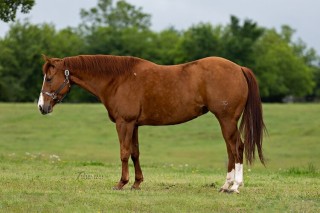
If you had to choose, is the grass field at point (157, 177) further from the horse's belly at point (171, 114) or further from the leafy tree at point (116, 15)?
the leafy tree at point (116, 15)

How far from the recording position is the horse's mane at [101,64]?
12.2 meters

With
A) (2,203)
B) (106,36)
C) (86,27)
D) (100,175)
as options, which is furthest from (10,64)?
(2,203)

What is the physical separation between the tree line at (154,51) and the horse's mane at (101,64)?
2118 inches

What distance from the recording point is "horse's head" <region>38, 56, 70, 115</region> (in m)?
12.1

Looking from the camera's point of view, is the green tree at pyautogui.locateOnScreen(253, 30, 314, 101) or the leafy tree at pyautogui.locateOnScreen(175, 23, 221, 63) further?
the green tree at pyautogui.locateOnScreen(253, 30, 314, 101)

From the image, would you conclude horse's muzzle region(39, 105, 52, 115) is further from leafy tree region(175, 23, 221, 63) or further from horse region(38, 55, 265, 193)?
leafy tree region(175, 23, 221, 63)

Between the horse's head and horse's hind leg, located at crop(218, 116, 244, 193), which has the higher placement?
the horse's head

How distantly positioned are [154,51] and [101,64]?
242 ft

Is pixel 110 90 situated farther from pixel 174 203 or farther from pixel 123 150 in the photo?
pixel 174 203

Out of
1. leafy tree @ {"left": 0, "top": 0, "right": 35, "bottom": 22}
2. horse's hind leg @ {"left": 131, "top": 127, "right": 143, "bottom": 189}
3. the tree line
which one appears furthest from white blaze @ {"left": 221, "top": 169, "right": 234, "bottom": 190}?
the tree line

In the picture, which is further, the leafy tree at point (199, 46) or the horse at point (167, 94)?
the leafy tree at point (199, 46)

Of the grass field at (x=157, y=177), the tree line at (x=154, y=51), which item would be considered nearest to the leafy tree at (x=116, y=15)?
the tree line at (x=154, y=51)

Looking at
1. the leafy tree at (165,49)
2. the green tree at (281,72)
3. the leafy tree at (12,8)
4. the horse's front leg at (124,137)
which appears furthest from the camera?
the green tree at (281,72)

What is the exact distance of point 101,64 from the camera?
12.2 metres
